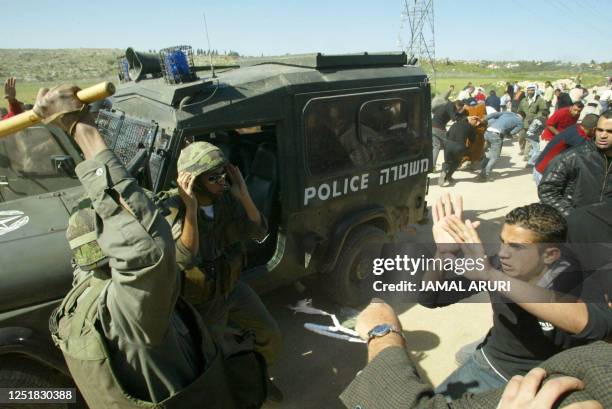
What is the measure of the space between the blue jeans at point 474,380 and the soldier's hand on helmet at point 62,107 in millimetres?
1943

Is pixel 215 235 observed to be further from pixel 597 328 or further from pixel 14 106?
pixel 14 106

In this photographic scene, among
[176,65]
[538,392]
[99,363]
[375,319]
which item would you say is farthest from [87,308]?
[176,65]

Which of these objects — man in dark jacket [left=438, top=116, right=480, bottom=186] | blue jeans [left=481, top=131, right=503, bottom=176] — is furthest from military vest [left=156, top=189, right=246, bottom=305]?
blue jeans [left=481, top=131, right=503, bottom=176]

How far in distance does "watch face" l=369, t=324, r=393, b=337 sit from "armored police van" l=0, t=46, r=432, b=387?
1817 mm

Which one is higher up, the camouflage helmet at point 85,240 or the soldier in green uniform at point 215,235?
the camouflage helmet at point 85,240

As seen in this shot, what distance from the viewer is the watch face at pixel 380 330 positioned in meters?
1.37

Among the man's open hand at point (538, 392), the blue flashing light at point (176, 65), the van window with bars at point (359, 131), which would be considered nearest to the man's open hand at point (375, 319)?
the man's open hand at point (538, 392)

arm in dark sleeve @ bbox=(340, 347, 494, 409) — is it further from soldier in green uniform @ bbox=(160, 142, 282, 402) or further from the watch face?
soldier in green uniform @ bbox=(160, 142, 282, 402)

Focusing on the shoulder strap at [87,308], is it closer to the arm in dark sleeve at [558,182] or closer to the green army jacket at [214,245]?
the green army jacket at [214,245]

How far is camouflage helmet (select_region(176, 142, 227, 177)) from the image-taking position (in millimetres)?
2139

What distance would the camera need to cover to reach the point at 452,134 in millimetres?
7621

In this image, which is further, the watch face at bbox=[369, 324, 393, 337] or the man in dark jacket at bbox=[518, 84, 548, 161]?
the man in dark jacket at bbox=[518, 84, 548, 161]

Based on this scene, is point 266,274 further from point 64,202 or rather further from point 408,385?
point 408,385

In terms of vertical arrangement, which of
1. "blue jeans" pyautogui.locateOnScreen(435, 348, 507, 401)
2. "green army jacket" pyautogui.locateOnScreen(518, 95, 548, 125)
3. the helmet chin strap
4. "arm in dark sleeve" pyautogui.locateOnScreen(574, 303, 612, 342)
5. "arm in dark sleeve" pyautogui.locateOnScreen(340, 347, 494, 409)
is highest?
the helmet chin strap
